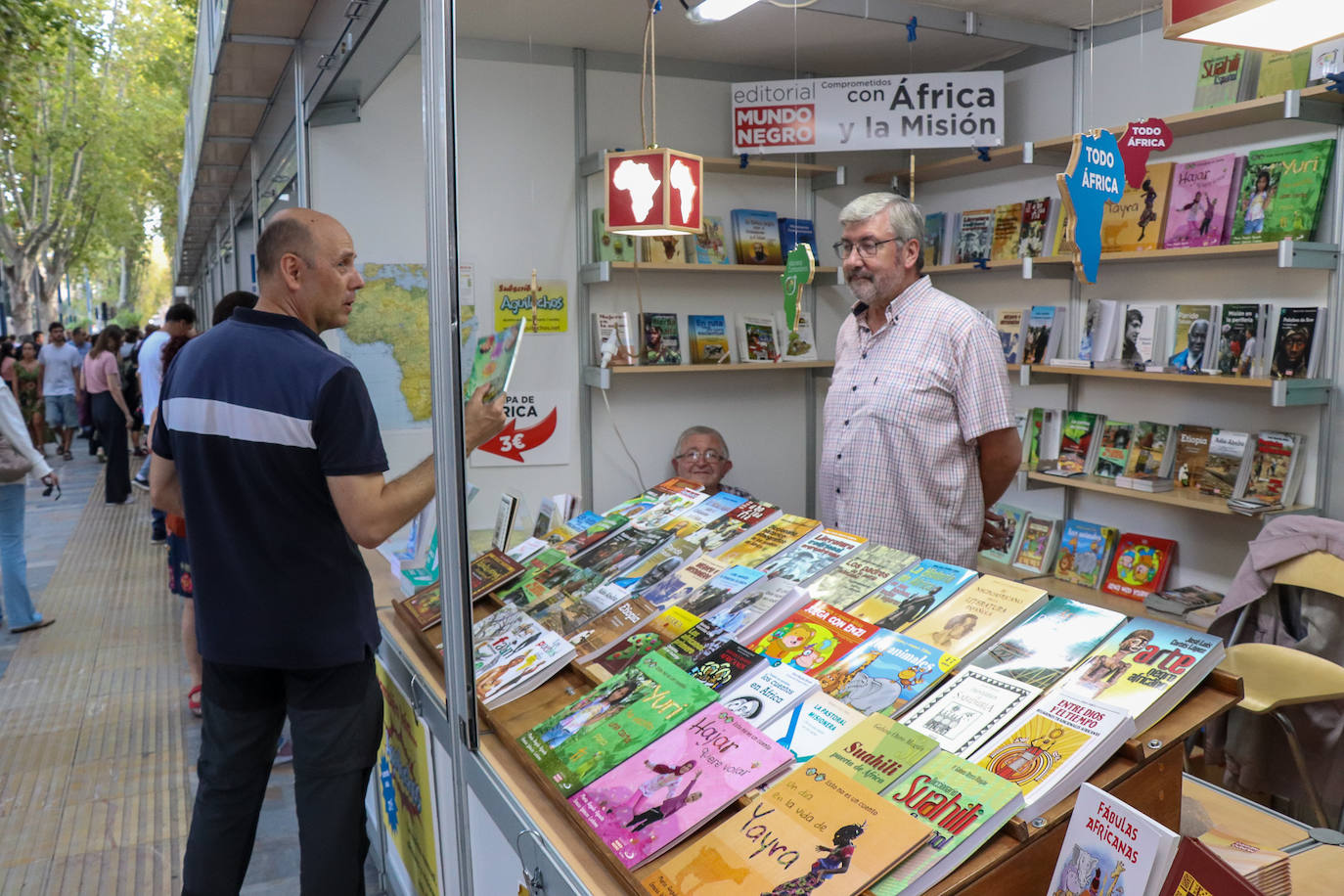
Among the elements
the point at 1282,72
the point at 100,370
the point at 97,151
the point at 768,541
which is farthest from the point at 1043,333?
the point at 97,151

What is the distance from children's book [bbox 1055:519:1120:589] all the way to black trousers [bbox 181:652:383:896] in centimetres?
334

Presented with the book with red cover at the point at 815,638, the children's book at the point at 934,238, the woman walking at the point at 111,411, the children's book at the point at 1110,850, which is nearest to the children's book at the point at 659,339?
the children's book at the point at 934,238

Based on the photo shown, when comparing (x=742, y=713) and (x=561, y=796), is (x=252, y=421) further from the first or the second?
(x=742, y=713)

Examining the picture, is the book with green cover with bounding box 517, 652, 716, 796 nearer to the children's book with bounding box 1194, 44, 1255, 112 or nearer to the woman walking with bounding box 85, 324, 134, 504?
the children's book with bounding box 1194, 44, 1255, 112

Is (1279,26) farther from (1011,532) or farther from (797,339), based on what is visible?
(797,339)

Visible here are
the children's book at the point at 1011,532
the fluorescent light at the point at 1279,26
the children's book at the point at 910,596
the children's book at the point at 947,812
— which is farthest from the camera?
the children's book at the point at 1011,532

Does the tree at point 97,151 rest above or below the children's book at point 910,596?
above

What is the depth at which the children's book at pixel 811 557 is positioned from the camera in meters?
1.86

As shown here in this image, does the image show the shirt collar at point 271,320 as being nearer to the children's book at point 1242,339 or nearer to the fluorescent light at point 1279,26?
the fluorescent light at point 1279,26

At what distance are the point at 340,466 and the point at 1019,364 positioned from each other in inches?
138

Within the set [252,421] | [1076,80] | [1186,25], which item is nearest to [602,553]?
[252,421]

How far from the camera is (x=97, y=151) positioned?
20.2 meters

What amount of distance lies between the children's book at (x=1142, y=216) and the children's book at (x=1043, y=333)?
0.44 metres

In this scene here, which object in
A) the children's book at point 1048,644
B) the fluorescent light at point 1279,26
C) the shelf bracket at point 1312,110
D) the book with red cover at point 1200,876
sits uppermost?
the shelf bracket at point 1312,110
